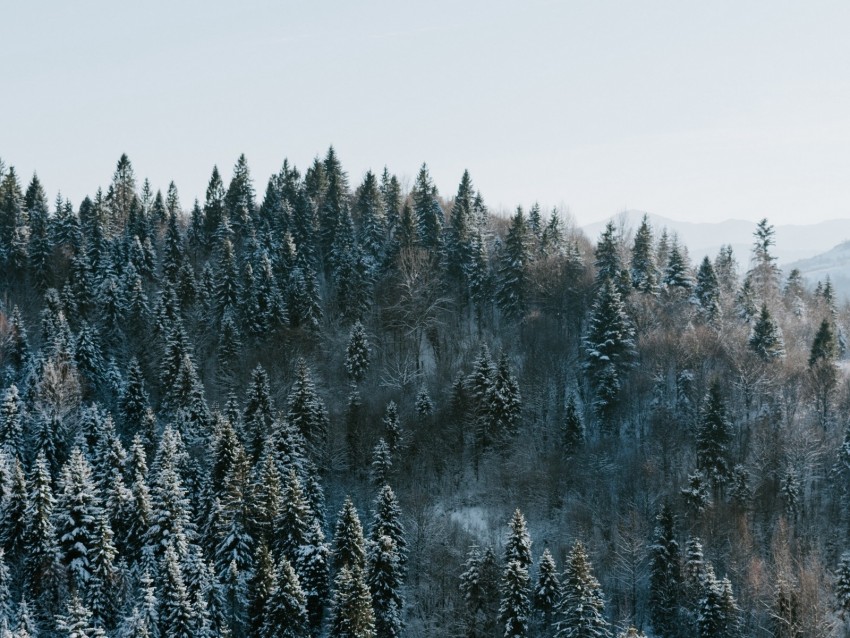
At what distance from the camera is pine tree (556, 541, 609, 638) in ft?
167

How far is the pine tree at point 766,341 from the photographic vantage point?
249ft

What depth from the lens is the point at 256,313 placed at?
278 ft

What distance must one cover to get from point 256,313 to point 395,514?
3476cm

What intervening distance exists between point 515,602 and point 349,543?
13.2 meters

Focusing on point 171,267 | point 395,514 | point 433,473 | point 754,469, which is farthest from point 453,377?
point 171,267

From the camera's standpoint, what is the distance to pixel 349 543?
2211 inches

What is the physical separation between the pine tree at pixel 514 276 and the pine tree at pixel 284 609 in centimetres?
4286

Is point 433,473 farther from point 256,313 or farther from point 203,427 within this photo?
point 256,313

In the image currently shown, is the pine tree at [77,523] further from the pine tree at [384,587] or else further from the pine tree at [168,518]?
the pine tree at [384,587]

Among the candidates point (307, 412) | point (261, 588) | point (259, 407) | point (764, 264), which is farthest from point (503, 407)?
point (764, 264)

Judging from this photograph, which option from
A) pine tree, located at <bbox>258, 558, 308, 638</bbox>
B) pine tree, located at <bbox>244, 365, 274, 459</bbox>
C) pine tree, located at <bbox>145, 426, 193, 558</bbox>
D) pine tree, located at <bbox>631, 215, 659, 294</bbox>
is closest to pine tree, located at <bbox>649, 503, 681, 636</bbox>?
pine tree, located at <bbox>258, 558, 308, 638</bbox>

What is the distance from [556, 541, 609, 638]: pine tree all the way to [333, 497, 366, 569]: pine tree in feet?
50.5

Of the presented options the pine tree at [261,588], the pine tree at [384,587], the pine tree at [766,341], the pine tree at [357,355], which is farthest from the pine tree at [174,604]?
the pine tree at [766,341]

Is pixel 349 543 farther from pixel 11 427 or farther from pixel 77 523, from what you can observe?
pixel 11 427
